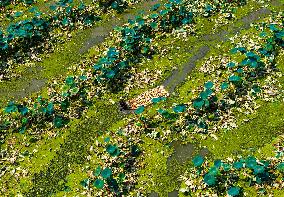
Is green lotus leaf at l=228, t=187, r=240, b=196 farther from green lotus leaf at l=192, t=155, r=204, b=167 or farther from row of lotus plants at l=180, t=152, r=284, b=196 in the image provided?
green lotus leaf at l=192, t=155, r=204, b=167

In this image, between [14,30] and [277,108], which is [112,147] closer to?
[277,108]

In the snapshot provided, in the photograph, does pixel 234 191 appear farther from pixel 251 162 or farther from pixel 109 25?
pixel 109 25

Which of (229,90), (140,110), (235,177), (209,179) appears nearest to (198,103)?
(229,90)

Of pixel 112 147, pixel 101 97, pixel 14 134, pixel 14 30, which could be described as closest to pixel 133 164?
pixel 112 147

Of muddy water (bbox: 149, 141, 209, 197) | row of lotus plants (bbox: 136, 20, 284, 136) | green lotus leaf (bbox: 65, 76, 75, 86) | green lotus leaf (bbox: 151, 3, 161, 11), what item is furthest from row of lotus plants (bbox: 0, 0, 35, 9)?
muddy water (bbox: 149, 141, 209, 197)

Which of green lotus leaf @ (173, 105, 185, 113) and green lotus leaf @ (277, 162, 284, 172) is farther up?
green lotus leaf @ (173, 105, 185, 113)
